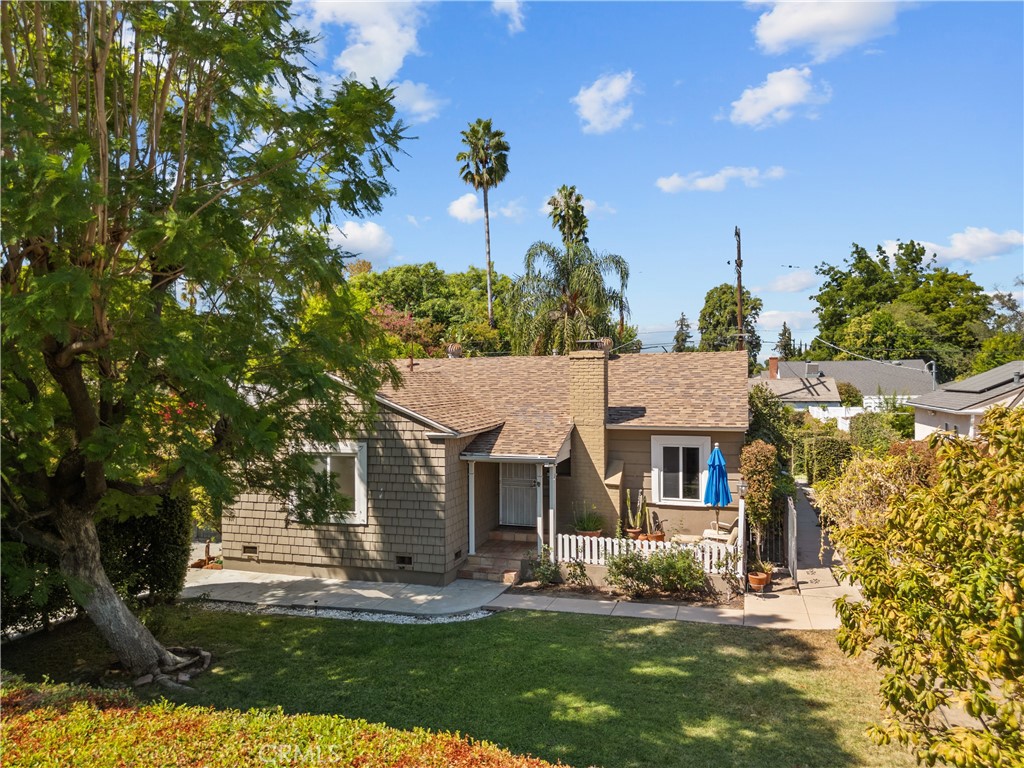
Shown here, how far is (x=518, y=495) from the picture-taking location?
1755cm

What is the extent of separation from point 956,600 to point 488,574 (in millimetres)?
11514

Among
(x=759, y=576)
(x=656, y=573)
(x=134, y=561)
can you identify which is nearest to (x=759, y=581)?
(x=759, y=576)

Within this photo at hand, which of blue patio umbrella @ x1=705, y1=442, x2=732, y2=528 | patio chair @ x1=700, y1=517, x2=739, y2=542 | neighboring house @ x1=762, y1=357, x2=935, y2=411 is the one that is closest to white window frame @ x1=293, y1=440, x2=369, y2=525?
blue patio umbrella @ x1=705, y1=442, x2=732, y2=528

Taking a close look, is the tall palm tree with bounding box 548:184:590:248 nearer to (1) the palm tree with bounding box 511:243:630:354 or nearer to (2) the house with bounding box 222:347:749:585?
(1) the palm tree with bounding box 511:243:630:354

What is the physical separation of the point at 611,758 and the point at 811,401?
152 ft

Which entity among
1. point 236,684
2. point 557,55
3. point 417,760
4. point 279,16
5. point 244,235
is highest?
point 557,55

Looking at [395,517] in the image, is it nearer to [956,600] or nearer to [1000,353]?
[956,600]

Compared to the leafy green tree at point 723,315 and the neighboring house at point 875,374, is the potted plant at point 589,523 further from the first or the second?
the leafy green tree at point 723,315

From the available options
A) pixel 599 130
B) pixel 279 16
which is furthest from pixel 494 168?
pixel 279 16

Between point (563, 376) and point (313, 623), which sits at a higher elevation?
point (563, 376)

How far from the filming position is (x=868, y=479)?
12.2m

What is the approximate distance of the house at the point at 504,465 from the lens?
14523 millimetres

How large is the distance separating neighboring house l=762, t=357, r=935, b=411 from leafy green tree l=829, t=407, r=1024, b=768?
48.9 meters

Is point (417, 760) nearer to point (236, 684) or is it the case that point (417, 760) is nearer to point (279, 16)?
point (236, 684)
